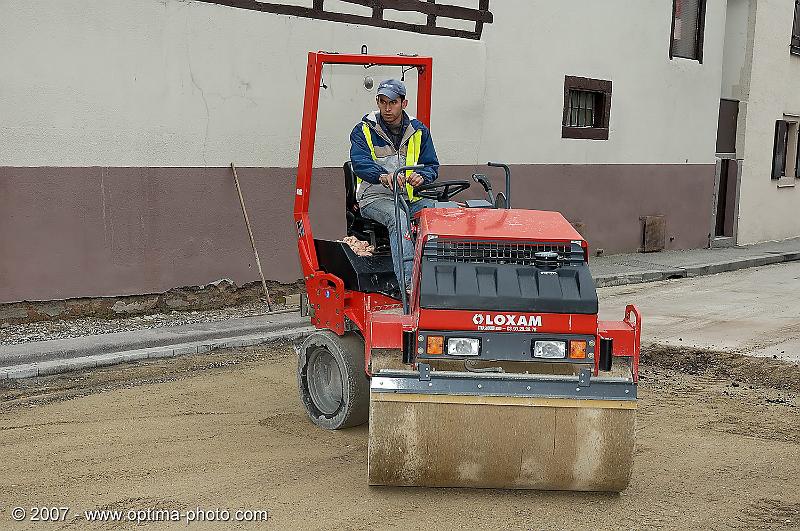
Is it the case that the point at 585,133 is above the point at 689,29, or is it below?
below

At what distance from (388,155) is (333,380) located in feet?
4.95

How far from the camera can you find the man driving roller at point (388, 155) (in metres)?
6.60

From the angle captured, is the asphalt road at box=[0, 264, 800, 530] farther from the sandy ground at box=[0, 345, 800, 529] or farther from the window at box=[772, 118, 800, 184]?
the window at box=[772, 118, 800, 184]

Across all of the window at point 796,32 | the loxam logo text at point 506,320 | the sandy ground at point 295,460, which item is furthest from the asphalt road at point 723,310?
the window at point 796,32

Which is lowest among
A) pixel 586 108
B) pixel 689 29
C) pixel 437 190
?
pixel 437 190

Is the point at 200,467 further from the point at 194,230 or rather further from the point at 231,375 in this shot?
the point at 194,230

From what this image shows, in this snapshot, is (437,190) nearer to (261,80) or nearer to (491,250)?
(491,250)

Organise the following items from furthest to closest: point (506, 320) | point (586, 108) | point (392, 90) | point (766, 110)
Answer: point (766, 110) → point (586, 108) → point (392, 90) → point (506, 320)

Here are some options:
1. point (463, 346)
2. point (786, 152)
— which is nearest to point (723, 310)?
point (463, 346)

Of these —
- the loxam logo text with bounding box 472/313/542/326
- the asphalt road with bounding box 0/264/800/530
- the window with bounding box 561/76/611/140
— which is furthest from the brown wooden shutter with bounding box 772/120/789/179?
the loxam logo text with bounding box 472/313/542/326

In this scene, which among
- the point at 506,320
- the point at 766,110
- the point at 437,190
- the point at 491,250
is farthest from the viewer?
A: the point at 766,110

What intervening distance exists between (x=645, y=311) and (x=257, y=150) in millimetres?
4681

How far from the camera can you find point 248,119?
11.1 meters

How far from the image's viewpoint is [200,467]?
5816mm
